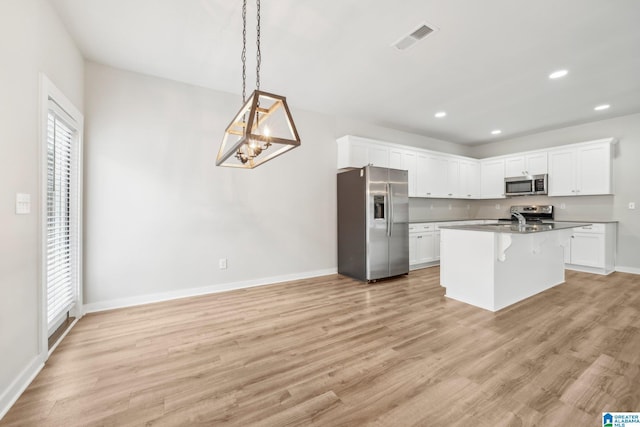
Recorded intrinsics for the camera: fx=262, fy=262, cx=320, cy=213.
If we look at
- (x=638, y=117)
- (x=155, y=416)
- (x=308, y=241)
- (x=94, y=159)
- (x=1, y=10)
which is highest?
(x=638, y=117)

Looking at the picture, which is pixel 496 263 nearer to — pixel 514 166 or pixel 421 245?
pixel 421 245

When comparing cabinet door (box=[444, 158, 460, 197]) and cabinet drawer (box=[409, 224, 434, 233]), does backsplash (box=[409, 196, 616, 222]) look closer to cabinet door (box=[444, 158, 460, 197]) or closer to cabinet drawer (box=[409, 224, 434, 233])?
cabinet door (box=[444, 158, 460, 197])

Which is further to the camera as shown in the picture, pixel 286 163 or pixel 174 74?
pixel 286 163

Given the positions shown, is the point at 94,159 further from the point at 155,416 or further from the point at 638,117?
the point at 638,117

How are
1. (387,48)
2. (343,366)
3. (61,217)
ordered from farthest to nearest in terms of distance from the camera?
(387,48)
(61,217)
(343,366)

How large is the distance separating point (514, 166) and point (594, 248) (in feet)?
7.06

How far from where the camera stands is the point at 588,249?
4.68 m

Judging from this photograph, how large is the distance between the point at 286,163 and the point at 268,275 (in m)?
1.82

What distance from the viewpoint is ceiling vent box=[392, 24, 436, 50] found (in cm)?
246

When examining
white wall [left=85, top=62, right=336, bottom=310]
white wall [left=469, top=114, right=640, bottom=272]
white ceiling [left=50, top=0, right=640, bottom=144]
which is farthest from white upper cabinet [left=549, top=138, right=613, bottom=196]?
white wall [left=85, top=62, right=336, bottom=310]

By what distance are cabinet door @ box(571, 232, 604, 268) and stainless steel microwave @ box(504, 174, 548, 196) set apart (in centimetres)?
110

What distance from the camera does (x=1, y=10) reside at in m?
1.56

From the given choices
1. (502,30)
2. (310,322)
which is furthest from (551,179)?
(310,322)

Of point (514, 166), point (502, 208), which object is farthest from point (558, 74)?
point (502, 208)
